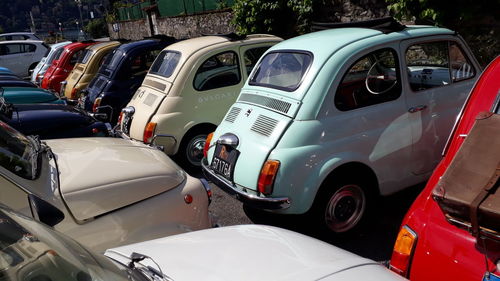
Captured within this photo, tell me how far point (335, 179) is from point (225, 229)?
70.3 inches

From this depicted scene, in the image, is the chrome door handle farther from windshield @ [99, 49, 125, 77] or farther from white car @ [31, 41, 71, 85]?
white car @ [31, 41, 71, 85]

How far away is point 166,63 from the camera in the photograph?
6.66 metres

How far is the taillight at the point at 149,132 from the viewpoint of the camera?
5938 millimetres

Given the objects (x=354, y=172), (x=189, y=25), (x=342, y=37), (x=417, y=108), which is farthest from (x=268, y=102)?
(x=189, y=25)

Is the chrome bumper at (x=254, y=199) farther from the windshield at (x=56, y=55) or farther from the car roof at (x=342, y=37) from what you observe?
the windshield at (x=56, y=55)

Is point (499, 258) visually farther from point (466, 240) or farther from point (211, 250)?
point (211, 250)

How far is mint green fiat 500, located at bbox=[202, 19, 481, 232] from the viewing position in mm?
3830

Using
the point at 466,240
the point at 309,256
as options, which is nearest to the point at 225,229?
the point at 309,256

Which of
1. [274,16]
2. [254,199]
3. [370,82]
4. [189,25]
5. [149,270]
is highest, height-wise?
[189,25]

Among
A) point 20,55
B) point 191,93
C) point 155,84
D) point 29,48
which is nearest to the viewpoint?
point 191,93

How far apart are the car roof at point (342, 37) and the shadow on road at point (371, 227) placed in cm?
168

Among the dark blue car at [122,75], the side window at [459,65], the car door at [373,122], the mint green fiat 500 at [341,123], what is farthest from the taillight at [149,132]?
the side window at [459,65]

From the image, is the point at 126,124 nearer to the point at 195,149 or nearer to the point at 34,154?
the point at 195,149

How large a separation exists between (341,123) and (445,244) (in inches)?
77.2
